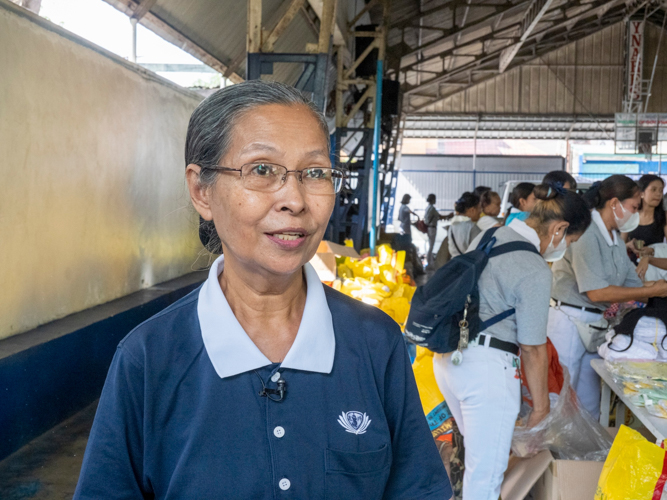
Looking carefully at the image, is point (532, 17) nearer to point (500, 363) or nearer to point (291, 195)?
point (500, 363)

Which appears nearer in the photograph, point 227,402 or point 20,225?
point 227,402

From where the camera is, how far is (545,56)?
806 inches

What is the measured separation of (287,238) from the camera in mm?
1018

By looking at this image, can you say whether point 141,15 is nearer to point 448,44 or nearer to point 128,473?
point 128,473

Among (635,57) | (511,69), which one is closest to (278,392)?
(635,57)

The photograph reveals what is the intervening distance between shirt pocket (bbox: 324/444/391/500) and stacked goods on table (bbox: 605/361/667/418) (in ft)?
5.40

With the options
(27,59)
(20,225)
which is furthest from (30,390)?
(27,59)

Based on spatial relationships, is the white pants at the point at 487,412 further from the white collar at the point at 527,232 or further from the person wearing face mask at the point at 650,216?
the person wearing face mask at the point at 650,216

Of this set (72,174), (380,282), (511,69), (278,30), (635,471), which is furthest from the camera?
(511,69)

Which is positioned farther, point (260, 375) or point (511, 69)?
point (511, 69)

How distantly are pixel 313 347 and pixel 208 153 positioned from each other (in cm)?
40

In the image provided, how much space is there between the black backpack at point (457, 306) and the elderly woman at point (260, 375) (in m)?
1.23

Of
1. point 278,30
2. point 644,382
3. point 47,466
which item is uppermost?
point 278,30

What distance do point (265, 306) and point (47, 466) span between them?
2.35 metres
